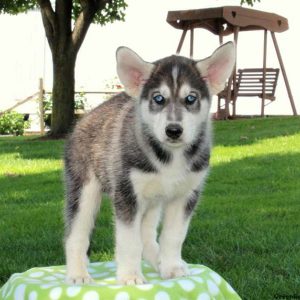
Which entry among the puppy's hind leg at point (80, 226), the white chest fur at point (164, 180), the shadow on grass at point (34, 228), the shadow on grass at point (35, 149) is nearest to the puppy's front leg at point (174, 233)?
the white chest fur at point (164, 180)

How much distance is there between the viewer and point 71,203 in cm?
421

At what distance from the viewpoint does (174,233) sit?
4000 millimetres

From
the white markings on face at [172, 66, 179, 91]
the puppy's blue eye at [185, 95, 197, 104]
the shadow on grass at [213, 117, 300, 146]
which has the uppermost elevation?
the white markings on face at [172, 66, 179, 91]

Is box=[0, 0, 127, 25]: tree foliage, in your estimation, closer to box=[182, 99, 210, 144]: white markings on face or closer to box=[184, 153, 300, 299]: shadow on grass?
box=[184, 153, 300, 299]: shadow on grass

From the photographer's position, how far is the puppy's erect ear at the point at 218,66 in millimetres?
3850

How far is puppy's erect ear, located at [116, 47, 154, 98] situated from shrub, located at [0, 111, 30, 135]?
718 inches

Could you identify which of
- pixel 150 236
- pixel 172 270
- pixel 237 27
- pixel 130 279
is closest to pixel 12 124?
pixel 237 27

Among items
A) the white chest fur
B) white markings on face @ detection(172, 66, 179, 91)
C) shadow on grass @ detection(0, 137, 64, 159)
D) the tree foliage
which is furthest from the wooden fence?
white markings on face @ detection(172, 66, 179, 91)

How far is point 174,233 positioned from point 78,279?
67 cm

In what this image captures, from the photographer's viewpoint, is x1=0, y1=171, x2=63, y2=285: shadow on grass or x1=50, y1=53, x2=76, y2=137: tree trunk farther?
x1=50, y1=53, x2=76, y2=137: tree trunk

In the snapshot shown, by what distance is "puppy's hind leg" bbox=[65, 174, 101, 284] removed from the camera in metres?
4.14

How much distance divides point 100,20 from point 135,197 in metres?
15.4

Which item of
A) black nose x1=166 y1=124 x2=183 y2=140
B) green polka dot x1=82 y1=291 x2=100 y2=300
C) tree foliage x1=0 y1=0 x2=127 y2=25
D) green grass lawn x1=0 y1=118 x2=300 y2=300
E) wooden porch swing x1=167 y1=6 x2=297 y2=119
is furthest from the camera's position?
tree foliage x1=0 y1=0 x2=127 y2=25

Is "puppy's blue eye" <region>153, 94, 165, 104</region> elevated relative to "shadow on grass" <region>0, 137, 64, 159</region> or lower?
elevated
